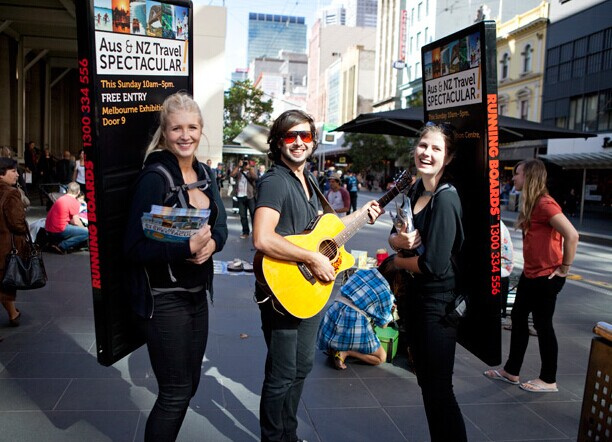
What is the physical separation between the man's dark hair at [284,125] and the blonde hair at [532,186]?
2.30 meters

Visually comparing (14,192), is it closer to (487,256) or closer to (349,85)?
(487,256)

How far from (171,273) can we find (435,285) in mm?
1285

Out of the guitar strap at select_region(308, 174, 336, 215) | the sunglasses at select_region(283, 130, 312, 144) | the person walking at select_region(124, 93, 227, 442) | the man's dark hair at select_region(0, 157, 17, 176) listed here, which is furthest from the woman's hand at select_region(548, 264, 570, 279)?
the man's dark hair at select_region(0, 157, 17, 176)

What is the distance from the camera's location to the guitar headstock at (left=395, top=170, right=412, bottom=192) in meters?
3.18

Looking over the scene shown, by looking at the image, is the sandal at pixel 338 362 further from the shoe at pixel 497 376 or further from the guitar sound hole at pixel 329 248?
the guitar sound hole at pixel 329 248

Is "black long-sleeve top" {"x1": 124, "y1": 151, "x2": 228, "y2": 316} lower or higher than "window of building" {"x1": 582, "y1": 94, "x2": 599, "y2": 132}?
lower

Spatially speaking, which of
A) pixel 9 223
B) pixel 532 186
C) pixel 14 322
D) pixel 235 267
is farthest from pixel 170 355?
pixel 235 267

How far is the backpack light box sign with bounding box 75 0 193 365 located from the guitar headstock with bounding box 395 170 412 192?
4.51ft

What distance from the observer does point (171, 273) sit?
101 inches

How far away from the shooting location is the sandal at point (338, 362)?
4.93 metres

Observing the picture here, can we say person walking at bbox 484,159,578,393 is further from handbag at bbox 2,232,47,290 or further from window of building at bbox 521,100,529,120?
window of building at bbox 521,100,529,120

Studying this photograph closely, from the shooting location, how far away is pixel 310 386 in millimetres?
4504

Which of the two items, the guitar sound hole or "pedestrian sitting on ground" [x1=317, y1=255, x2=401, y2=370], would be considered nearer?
the guitar sound hole

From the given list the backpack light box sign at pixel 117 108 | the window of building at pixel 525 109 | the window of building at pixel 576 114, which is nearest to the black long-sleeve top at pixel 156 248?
the backpack light box sign at pixel 117 108
